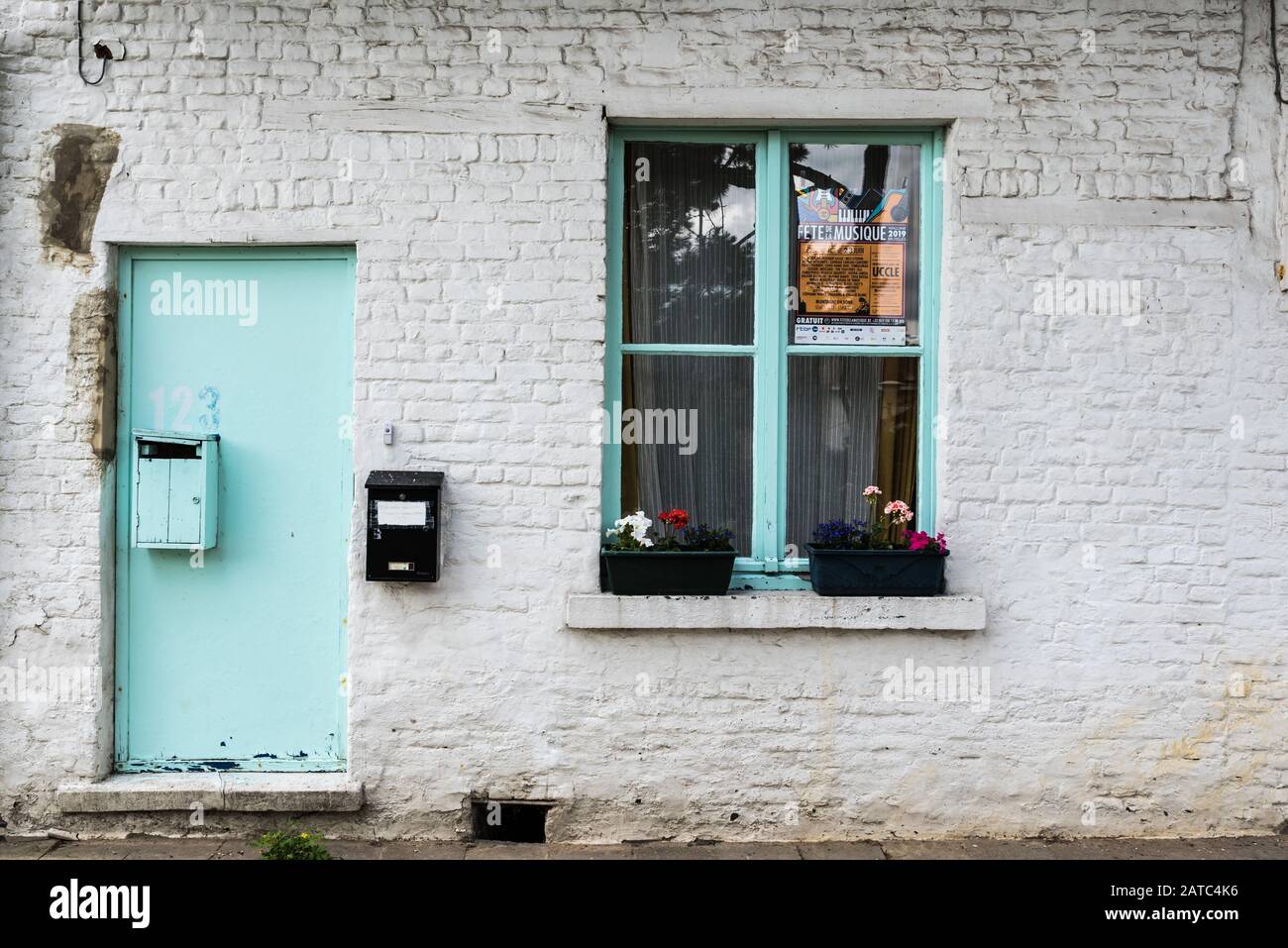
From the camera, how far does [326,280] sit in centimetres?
468

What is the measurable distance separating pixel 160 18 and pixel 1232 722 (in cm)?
584

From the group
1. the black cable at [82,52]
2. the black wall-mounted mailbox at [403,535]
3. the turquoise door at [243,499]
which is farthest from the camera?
the turquoise door at [243,499]

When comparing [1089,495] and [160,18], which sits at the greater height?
[160,18]

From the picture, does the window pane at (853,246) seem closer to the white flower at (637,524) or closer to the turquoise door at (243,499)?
the white flower at (637,524)

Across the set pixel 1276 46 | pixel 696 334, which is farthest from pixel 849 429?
pixel 1276 46

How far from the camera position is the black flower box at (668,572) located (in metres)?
4.52

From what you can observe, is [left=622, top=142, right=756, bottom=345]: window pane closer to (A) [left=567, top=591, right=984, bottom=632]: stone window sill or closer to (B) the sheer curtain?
(B) the sheer curtain

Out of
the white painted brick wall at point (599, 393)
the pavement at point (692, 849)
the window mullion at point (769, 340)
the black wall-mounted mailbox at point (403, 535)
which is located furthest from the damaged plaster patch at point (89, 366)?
the window mullion at point (769, 340)

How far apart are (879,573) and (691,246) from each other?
1.78 m

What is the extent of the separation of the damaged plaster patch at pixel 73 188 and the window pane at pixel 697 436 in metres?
2.54

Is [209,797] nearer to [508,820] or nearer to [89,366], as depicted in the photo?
[508,820]

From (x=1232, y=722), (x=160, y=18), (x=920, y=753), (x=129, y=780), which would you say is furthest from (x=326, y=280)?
(x=1232, y=722)

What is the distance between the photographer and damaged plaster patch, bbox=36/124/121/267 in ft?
15.0
